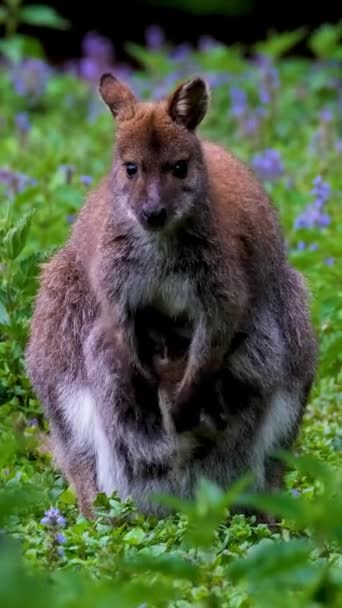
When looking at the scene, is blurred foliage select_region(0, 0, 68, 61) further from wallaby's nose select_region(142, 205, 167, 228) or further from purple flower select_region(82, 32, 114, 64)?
wallaby's nose select_region(142, 205, 167, 228)

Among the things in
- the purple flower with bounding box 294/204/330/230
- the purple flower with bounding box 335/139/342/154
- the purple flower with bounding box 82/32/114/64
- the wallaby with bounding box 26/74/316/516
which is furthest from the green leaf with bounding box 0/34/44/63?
the wallaby with bounding box 26/74/316/516

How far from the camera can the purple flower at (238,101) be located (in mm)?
10877

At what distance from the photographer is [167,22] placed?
50.2 feet

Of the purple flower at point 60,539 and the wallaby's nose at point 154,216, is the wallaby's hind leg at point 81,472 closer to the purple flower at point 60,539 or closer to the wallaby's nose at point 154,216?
the purple flower at point 60,539

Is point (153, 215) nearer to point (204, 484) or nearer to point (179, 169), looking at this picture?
point (179, 169)

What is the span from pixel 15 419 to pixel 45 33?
9450mm

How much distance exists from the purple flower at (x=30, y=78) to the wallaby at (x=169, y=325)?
6078mm

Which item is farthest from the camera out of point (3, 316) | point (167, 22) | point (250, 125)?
point (167, 22)

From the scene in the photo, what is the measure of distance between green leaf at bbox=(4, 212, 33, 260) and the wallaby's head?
667 millimetres

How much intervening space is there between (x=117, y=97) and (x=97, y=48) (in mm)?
7608

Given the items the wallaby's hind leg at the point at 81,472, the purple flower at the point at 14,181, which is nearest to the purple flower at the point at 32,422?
the wallaby's hind leg at the point at 81,472

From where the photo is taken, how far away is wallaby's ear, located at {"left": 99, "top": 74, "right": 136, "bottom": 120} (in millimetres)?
5511

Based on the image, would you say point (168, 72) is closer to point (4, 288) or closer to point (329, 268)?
point (329, 268)

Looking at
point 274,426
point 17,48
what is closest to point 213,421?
point 274,426
